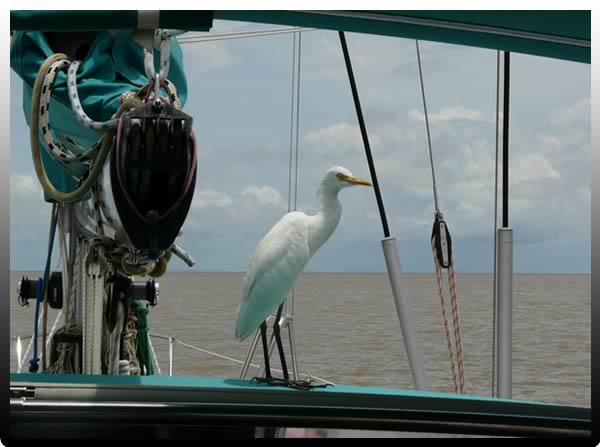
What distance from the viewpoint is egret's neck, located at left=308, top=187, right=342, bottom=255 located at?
9.68 feet

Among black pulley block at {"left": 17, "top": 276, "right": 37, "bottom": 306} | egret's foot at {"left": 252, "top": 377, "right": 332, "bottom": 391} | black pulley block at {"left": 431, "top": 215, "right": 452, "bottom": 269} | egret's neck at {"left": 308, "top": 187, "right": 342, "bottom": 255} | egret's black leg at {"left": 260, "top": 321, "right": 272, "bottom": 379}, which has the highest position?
egret's neck at {"left": 308, "top": 187, "right": 342, "bottom": 255}

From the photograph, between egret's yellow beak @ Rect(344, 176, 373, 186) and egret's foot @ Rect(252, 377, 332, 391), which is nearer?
egret's foot @ Rect(252, 377, 332, 391)

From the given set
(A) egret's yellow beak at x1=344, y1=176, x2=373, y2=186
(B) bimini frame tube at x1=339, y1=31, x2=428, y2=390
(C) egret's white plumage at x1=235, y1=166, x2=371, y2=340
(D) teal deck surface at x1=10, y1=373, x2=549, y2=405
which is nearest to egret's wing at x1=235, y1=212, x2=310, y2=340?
(C) egret's white plumage at x1=235, y1=166, x2=371, y2=340

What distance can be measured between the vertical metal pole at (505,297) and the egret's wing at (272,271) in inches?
31.3

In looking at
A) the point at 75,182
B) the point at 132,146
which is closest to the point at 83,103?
the point at 75,182

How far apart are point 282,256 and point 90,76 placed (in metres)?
0.84

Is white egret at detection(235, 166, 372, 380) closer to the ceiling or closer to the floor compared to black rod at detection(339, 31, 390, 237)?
closer to the floor

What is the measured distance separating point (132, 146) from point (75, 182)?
2.94 ft

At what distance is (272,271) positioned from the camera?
284 cm

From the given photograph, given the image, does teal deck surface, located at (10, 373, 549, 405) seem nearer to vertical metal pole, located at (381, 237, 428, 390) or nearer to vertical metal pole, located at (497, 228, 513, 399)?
vertical metal pole, located at (497, 228, 513, 399)

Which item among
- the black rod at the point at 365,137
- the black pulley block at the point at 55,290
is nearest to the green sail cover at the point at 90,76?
the black pulley block at the point at 55,290

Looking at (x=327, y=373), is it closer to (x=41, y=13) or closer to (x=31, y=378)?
(x=31, y=378)

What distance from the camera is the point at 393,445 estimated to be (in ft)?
5.91

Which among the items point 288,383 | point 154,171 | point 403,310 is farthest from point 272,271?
point 154,171
